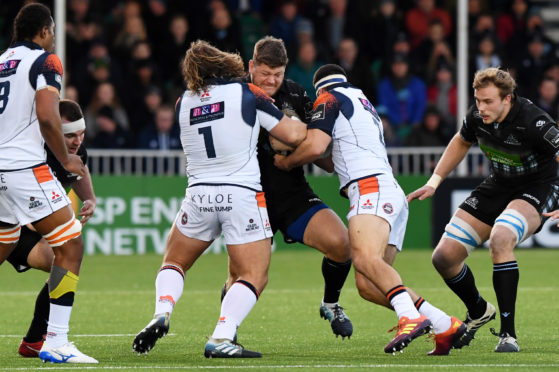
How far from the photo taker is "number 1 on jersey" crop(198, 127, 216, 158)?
7.78 meters

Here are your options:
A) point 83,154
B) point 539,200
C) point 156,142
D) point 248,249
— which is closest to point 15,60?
point 83,154

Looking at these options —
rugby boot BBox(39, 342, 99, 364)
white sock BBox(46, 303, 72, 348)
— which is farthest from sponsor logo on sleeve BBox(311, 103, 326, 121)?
rugby boot BBox(39, 342, 99, 364)

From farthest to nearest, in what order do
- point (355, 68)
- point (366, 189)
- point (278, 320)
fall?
1. point (355, 68)
2. point (278, 320)
3. point (366, 189)

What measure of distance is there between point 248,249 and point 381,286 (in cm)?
Result: 93

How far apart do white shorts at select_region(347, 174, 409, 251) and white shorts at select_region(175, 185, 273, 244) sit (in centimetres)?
68

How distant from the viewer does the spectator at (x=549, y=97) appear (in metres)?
18.6

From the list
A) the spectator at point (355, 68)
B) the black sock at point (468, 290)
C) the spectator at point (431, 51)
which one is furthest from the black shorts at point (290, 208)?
the spectator at point (431, 51)

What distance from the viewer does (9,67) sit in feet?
25.0

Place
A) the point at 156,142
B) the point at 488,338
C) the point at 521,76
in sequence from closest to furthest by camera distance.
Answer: the point at 488,338, the point at 156,142, the point at 521,76

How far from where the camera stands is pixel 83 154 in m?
8.73

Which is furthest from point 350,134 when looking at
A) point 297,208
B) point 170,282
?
point 170,282

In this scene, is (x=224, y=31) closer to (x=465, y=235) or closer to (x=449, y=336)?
(x=465, y=235)

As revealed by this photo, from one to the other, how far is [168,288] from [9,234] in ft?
3.73

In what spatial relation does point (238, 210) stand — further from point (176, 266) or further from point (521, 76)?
point (521, 76)
